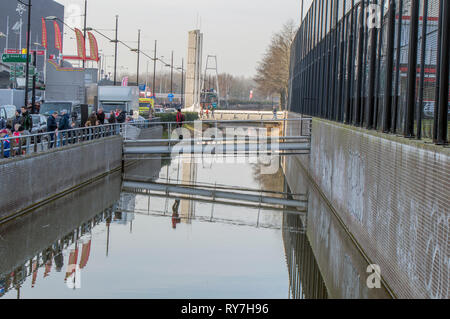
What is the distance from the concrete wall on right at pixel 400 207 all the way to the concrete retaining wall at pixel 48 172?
687 cm

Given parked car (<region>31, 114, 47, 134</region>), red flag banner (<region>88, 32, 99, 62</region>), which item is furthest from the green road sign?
red flag banner (<region>88, 32, 99, 62</region>)

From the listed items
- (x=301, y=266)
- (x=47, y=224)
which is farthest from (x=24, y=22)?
(x=301, y=266)

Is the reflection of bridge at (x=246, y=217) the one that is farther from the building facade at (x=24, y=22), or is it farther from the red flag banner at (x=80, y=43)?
the building facade at (x=24, y=22)

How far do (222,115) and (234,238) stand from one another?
7410 centimetres

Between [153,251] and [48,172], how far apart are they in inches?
257

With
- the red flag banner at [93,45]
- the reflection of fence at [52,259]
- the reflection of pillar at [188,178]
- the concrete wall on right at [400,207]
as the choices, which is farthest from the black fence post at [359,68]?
the red flag banner at [93,45]

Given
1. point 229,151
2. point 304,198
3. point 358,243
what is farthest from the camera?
point 229,151

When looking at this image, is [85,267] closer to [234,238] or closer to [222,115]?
[234,238]

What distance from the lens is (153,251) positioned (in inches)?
589

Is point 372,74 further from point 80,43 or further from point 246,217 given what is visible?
point 80,43

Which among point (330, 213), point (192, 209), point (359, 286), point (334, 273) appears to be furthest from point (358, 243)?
point (192, 209)

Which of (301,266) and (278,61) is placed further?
(278,61)

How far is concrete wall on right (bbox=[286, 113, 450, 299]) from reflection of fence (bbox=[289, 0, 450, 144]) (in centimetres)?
44

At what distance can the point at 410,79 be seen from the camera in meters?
12.4
